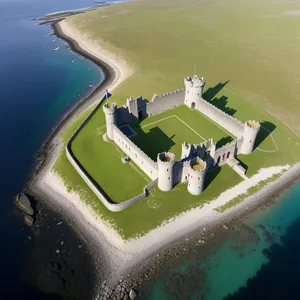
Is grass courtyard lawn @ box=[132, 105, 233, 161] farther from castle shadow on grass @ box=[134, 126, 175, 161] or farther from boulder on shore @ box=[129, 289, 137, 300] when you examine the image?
boulder on shore @ box=[129, 289, 137, 300]

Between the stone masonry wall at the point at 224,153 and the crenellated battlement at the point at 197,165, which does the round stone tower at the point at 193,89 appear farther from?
the crenellated battlement at the point at 197,165

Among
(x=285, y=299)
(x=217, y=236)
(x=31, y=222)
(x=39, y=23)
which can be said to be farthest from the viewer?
(x=39, y=23)

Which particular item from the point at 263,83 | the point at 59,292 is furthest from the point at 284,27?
the point at 59,292

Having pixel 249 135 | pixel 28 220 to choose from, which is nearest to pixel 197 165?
pixel 249 135

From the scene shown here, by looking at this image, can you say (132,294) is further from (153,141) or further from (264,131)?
(264,131)

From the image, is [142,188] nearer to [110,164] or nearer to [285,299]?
[110,164]

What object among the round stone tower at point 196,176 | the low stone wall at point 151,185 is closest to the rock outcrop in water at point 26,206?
the low stone wall at point 151,185
